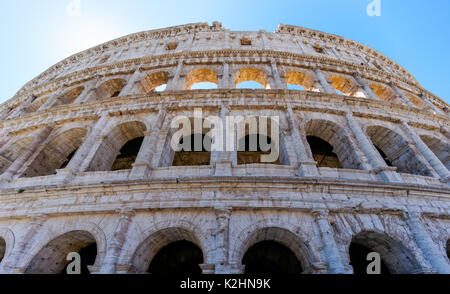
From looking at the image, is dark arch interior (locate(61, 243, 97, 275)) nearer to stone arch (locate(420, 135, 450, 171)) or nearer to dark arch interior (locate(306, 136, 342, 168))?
dark arch interior (locate(306, 136, 342, 168))

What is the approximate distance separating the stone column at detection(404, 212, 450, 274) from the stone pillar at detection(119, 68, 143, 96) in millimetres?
12110

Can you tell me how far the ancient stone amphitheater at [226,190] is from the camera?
562cm

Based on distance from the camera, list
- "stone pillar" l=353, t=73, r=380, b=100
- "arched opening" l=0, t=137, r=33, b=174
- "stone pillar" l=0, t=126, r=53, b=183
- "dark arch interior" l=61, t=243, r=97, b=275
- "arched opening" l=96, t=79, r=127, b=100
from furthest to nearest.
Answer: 1. "arched opening" l=96, t=79, r=127, b=100
2. "stone pillar" l=353, t=73, r=380, b=100
3. "arched opening" l=0, t=137, r=33, b=174
4. "stone pillar" l=0, t=126, r=53, b=183
5. "dark arch interior" l=61, t=243, r=97, b=275

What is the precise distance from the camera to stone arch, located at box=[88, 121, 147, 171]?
321 inches

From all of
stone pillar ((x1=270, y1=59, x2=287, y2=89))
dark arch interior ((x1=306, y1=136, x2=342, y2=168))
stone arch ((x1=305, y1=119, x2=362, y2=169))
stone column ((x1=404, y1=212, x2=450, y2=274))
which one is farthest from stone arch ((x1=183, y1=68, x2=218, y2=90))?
stone column ((x1=404, y1=212, x2=450, y2=274))

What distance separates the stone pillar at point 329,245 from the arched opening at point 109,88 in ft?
40.3

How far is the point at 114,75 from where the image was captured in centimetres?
1310

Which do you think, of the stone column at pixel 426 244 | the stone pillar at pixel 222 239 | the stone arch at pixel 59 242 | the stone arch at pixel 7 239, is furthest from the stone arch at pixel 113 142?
the stone column at pixel 426 244

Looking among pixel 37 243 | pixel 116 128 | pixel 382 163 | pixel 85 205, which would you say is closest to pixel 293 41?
pixel 382 163

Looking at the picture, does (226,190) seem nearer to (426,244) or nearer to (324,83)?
(426,244)

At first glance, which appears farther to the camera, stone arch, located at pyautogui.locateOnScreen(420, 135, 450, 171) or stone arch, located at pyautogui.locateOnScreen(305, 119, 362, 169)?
stone arch, located at pyautogui.locateOnScreen(420, 135, 450, 171)

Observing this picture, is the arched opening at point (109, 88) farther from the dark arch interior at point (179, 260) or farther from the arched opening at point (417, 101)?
the arched opening at point (417, 101)
